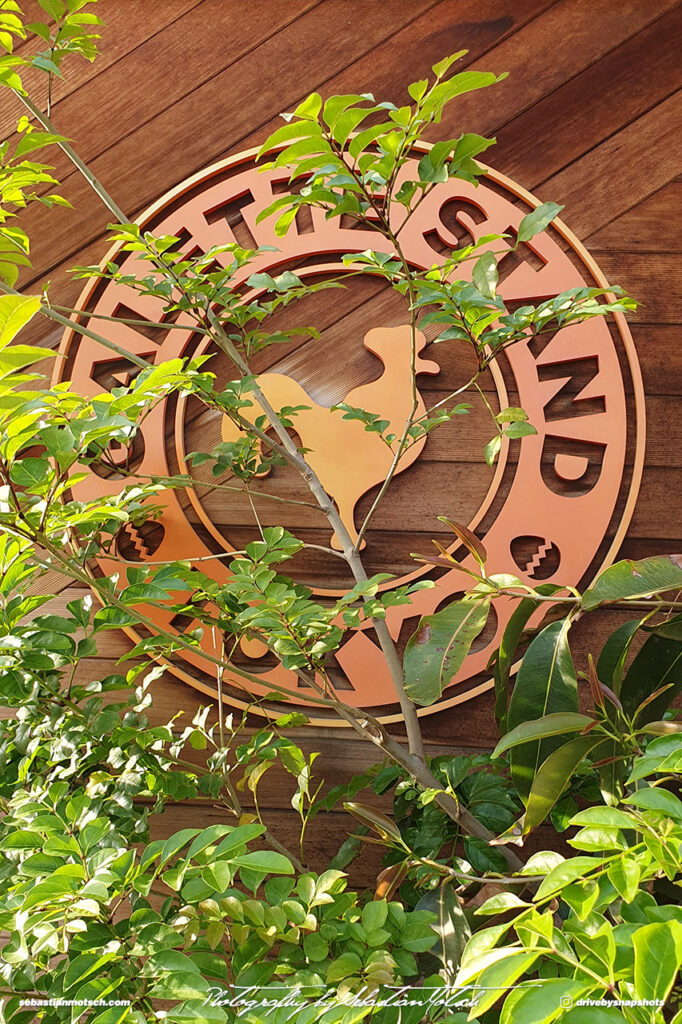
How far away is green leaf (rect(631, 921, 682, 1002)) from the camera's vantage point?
393mm

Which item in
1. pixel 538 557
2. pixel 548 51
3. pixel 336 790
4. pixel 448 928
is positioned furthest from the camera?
pixel 548 51

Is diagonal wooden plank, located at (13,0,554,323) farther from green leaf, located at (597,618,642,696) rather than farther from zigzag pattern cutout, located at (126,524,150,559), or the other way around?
green leaf, located at (597,618,642,696)

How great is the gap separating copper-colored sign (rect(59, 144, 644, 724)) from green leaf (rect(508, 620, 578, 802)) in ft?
1.60

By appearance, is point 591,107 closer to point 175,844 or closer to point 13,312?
point 13,312

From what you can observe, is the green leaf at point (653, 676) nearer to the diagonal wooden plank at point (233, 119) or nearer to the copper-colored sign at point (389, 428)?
the copper-colored sign at point (389, 428)

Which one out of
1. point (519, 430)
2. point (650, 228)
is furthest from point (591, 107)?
point (519, 430)

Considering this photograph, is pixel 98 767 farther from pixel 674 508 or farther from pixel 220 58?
pixel 220 58

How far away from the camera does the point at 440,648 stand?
0.73 meters

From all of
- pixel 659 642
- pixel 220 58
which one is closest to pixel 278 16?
pixel 220 58

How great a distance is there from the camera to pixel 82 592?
4.58 ft

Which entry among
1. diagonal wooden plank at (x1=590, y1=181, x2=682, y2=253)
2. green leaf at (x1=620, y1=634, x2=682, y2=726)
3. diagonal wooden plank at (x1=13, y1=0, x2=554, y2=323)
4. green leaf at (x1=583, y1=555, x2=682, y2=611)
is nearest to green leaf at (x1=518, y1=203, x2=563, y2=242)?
green leaf at (x1=583, y1=555, x2=682, y2=611)

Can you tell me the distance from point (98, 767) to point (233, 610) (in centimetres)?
26

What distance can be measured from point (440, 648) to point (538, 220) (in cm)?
47

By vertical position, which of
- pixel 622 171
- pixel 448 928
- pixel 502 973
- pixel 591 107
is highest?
pixel 591 107
